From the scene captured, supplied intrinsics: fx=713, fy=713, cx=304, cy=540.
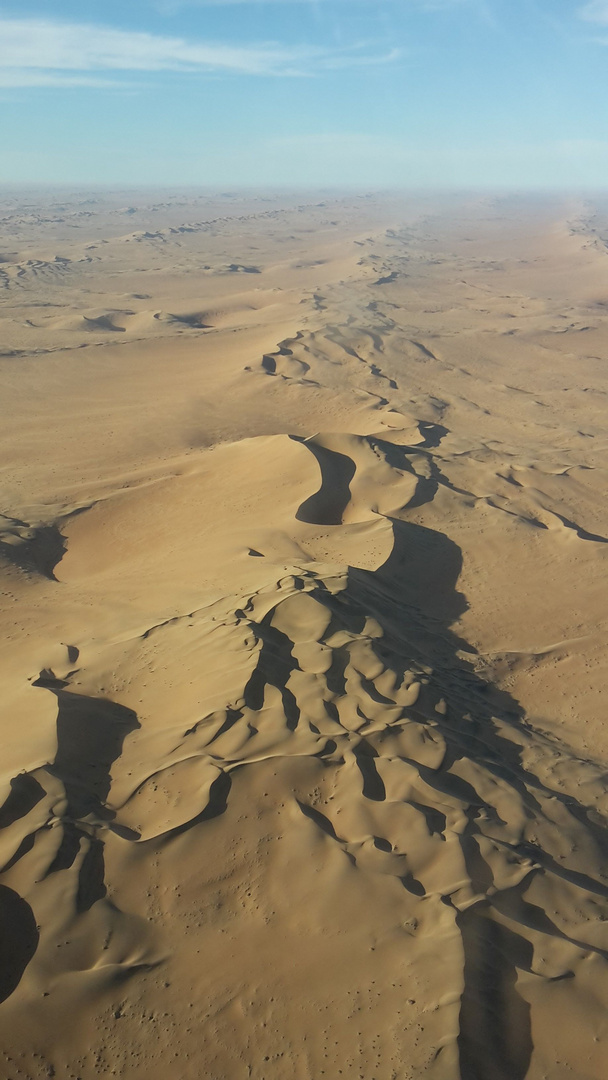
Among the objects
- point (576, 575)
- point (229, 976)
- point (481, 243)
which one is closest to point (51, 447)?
point (576, 575)

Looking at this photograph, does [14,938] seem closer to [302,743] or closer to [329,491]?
→ [302,743]

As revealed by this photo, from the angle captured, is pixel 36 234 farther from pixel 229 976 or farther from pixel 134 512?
pixel 229 976

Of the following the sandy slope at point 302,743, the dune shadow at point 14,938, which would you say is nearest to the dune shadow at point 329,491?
the sandy slope at point 302,743

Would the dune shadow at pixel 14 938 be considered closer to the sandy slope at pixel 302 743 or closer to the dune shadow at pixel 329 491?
the sandy slope at pixel 302 743

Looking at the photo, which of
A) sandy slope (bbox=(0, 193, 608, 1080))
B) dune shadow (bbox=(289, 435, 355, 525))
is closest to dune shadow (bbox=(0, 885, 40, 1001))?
sandy slope (bbox=(0, 193, 608, 1080))

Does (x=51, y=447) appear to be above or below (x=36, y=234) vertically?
below

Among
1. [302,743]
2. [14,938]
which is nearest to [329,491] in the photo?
[302,743]

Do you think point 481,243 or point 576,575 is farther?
point 481,243

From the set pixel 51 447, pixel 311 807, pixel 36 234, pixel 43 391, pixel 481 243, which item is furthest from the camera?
pixel 36 234
